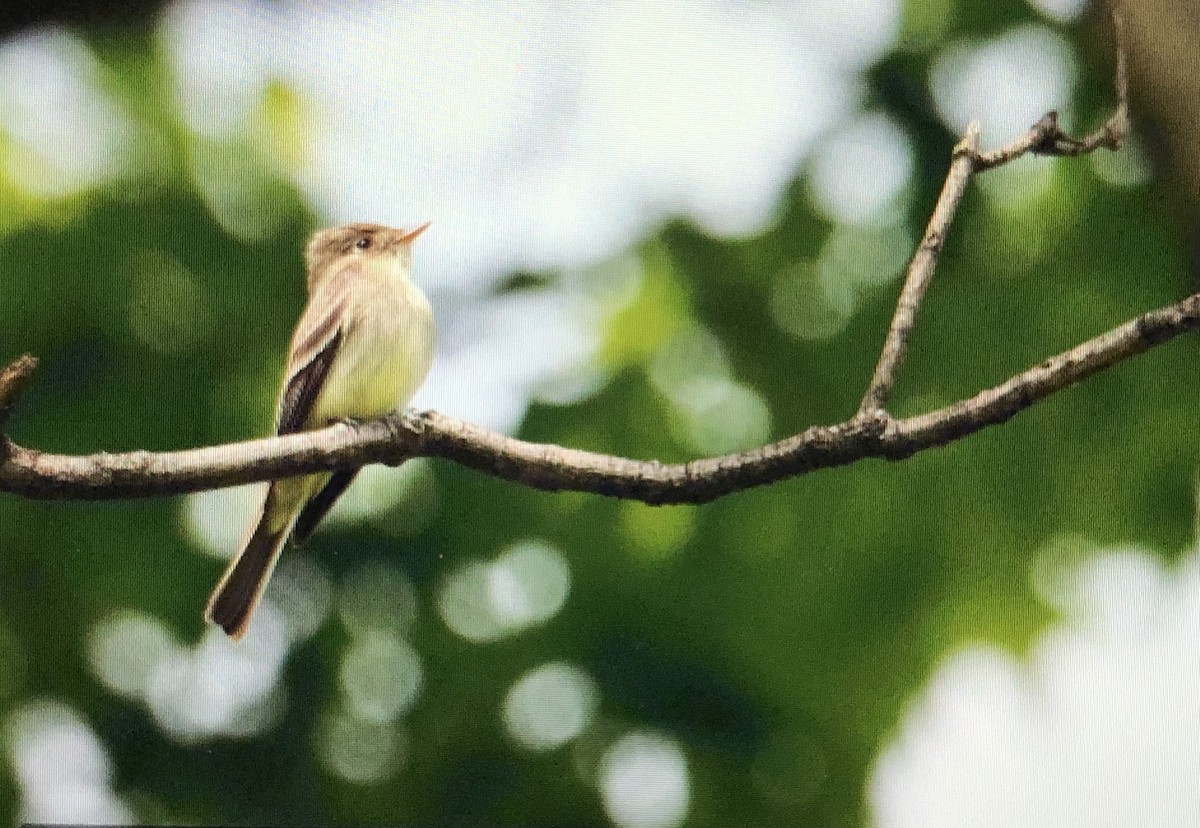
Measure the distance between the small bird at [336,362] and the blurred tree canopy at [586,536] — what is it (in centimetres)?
9

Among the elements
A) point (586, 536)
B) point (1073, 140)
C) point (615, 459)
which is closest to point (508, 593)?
point (586, 536)

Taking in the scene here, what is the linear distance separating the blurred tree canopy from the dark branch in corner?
462 millimetres

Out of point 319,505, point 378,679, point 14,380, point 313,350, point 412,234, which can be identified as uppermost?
point 412,234

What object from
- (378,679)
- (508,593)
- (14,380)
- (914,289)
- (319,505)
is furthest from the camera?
(508,593)

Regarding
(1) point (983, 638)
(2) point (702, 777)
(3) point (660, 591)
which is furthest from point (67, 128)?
(1) point (983, 638)

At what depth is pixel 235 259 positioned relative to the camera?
212 centimetres

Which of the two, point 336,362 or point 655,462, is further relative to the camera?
point 336,362

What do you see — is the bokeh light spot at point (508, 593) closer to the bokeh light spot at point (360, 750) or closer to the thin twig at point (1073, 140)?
the bokeh light spot at point (360, 750)

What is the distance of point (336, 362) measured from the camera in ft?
6.56

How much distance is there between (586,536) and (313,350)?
49 cm

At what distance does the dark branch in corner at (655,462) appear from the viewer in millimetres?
1409

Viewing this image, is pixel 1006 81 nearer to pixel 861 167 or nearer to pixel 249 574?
pixel 861 167

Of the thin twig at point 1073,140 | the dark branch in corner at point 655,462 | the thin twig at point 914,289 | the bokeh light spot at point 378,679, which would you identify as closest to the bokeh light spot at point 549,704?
the bokeh light spot at point 378,679

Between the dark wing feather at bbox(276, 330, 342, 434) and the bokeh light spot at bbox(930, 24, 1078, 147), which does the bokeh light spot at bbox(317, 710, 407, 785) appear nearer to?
the dark wing feather at bbox(276, 330, 342, 434)
